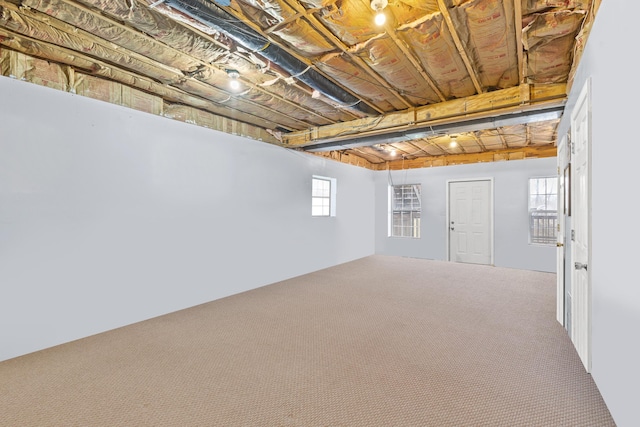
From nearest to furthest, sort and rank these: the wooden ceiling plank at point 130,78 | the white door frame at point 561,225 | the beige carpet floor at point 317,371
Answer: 1. the beige carpet floor at point 317,371
2. the wooden ceiling plank at point 130,78
3. the white door frame at point 561,225

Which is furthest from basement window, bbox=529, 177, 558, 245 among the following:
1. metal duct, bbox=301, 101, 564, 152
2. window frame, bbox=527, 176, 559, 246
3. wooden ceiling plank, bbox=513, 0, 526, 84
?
wooden ceiling plank, bbox=513, 0, 526, 84

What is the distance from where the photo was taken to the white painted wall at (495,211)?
5637mm

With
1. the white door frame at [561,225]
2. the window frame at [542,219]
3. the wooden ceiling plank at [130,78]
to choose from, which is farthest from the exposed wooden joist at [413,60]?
the window frame at [542,219]

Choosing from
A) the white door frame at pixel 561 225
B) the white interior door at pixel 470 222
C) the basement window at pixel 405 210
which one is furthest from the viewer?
the basement window at pixel 405 210

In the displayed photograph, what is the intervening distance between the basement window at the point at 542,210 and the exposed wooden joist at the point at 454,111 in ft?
11.6

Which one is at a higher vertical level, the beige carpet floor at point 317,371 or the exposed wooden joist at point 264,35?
the exposed wooden joist at point 264,35

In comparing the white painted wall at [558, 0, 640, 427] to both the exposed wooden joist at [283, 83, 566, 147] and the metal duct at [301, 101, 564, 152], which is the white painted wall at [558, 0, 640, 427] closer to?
the exposed wooden joist at [283, 83, 566, 147]

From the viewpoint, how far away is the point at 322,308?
3482 mm

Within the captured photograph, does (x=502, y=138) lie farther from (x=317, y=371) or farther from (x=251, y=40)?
(x=317, y=371)

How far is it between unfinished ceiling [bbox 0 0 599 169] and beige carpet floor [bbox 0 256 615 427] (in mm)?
2294

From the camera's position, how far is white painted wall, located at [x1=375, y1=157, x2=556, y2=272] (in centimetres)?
564

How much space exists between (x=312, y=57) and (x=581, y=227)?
2504mm

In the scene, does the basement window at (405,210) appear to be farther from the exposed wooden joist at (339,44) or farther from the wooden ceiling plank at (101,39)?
the wooden ceiling plank at (101,39)

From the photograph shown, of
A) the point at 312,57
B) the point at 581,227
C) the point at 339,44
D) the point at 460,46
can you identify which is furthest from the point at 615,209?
the point at 312,57
